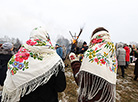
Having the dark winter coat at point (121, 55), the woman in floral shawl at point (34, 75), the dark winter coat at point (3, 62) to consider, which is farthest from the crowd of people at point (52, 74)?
the dark winter coat at point (121, 55)

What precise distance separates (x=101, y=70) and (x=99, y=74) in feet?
0.19

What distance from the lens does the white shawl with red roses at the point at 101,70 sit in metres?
1.03

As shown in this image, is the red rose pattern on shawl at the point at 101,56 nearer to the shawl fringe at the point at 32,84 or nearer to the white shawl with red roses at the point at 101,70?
the white shawl with red roses at the point at 101,70

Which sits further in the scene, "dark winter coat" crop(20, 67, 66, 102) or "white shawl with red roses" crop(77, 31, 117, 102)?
"dark winter coat" crop(20, 67, 66, 102)

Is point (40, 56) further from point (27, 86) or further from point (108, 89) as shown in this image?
point (108, 89)

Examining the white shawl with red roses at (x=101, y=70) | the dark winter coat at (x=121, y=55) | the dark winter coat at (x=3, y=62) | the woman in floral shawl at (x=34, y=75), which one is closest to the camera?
the white shawl with red roses at (x=101, y=70)

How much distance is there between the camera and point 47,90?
49.3 inches

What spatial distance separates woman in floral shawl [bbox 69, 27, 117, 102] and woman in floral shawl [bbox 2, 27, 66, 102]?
1.26ft

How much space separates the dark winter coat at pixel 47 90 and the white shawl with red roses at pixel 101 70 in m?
0.35

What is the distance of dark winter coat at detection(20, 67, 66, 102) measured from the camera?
122 cm

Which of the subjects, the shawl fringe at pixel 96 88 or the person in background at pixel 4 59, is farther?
the person in background at pixel 4 59

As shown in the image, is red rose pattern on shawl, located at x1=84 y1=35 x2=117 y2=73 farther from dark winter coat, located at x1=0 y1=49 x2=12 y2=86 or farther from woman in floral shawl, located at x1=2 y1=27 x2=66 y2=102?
dark winter coat, located at x1=0 y1=49 x2=12 y2=86

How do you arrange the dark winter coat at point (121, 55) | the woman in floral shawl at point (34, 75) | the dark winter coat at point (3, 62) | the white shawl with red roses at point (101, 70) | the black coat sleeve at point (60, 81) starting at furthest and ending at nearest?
the dark winter coat at point (121, 55), the dark winter coat at point (3, 62), the black coat sleeve at point (60, 81), the woman in floral shawl at point (34, 75), the white shawl with red roses at point (101, 70)

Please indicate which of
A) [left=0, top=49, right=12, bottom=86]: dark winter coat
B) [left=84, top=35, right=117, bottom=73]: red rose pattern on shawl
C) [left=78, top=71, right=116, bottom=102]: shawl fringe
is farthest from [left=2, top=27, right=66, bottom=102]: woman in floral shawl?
[left=0, top=49, right=12, bottom=86]: dark winter coat
